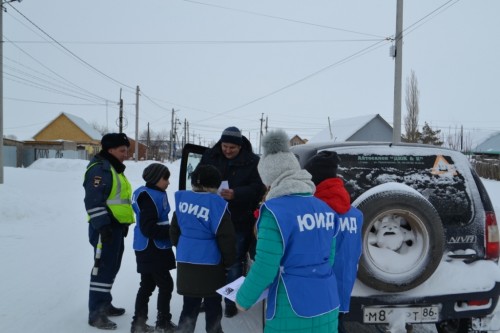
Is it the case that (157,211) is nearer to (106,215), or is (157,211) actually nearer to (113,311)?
(106,215)

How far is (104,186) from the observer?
393cm

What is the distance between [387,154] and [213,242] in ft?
5.24

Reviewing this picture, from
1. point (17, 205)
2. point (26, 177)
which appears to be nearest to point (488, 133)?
point (26, 177)

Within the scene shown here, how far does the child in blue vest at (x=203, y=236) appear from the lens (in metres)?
3.17

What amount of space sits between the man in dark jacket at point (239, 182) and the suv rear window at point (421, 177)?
1.15m

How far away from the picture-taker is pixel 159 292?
3.81 m

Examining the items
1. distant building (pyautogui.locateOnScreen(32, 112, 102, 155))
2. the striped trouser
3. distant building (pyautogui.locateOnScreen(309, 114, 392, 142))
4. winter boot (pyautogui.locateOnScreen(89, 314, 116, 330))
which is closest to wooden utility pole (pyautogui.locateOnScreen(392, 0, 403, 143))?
the striped trouser

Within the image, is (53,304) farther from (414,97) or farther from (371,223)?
(414,97)

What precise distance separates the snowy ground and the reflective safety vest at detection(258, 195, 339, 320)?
2.04 m

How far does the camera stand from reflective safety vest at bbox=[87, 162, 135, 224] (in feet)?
13.1

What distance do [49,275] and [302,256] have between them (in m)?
4.48

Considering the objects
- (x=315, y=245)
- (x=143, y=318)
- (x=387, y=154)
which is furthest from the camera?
(x=143, y=318)

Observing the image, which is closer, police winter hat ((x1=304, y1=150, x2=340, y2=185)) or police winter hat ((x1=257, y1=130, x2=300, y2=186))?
police winter hat ((x1=257, y1=130, x2=300, y2=186))

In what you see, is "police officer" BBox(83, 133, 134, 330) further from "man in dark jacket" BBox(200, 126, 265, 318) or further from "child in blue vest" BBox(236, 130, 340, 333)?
"child in blue vest" BBox(236, 130, 340, 333)
